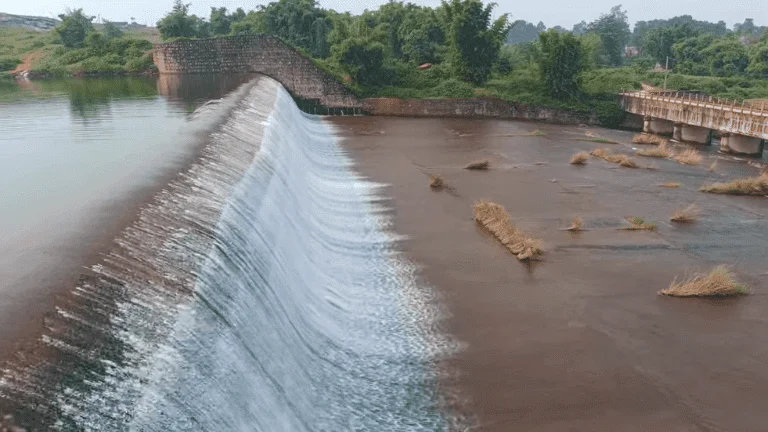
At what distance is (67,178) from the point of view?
1033 centimetres

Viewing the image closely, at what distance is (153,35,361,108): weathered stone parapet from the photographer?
3138 cm

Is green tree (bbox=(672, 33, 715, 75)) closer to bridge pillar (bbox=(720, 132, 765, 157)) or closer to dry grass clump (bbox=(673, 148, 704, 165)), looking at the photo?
bridge pillar (bbox=(720, 132, 765, 157))

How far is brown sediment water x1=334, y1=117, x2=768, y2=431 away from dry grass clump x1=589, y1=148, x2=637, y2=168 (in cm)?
66

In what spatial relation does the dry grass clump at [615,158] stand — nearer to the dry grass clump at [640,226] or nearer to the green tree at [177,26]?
the dry grass clump at [640,226]

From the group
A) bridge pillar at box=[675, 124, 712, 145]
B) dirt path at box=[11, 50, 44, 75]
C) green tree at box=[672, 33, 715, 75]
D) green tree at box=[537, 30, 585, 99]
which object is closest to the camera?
bridge pillar at box=[675, 124, 712, 145]

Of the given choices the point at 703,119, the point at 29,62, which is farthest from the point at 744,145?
the point at 29,62

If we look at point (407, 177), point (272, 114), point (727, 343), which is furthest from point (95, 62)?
point (727, 343)

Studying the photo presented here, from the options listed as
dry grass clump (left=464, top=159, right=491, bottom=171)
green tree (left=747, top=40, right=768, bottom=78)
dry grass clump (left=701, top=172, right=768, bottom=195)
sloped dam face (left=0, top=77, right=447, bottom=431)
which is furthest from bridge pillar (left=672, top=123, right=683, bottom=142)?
green tree (left=747, top=40, right=768, bottom=78)

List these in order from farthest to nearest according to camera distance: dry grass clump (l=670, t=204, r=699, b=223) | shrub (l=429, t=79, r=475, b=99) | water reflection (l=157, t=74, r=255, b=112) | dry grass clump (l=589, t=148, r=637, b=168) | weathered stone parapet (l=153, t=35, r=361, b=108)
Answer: shrub (l=429, t=79, r=475, b=99), weathered stone parapet (l=153, t=35, r=361, b=108), water reflection (l=157, t=74, r=255, b=112), dry grass clump (l=589, t=148, r=637, b=168), dry grass clump (l=670, t=204, r=699, b=223)

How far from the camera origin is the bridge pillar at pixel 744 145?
2216 cm

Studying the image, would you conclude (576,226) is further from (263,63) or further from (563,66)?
(263,63)

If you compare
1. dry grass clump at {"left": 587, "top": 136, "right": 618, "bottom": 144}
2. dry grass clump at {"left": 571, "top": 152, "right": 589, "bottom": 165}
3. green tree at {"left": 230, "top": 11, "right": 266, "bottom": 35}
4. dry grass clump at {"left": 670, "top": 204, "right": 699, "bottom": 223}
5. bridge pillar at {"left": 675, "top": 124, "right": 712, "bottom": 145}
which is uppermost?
green tree at {"left": 230, "top": 11, "right": 266, "bottom": 35}

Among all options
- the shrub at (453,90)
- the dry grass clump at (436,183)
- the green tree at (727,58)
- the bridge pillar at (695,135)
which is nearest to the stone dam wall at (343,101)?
the shrub at (453,90)

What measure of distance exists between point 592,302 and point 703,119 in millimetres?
17569
